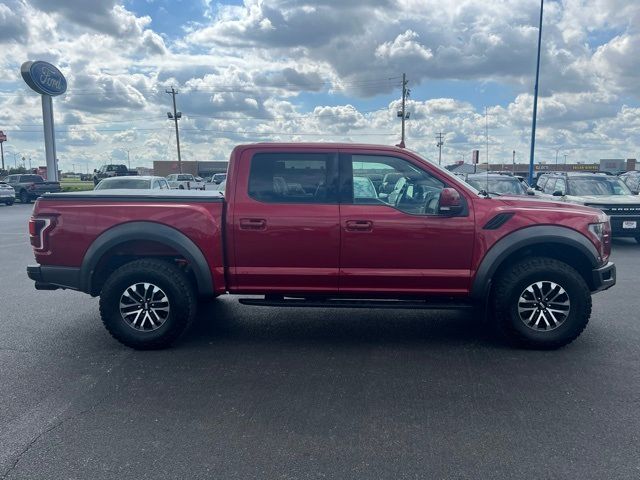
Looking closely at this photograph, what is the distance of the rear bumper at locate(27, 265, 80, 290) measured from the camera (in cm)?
486

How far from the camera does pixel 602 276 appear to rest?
4.81m

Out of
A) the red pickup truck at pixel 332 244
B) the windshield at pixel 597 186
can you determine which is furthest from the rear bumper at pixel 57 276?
the windshield at pixel 597 186

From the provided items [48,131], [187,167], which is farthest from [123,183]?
[187,167]

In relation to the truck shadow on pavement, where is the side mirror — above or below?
above

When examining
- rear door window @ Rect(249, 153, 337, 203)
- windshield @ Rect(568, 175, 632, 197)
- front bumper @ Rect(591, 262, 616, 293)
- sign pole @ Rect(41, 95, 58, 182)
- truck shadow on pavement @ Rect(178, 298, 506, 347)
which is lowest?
truck shadow on pavement @ Rect(178, 298, 506, 347)

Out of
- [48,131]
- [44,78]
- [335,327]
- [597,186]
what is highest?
[44,78]

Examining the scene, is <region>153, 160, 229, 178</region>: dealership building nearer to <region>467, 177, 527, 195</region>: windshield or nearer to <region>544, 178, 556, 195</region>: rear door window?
<region>544, 178, 556, 195</region>: rear door window

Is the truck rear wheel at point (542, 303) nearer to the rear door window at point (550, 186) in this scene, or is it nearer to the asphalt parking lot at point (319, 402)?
the asphalt parking lot at point (319, 402)

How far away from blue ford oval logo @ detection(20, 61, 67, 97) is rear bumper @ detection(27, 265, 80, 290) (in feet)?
104

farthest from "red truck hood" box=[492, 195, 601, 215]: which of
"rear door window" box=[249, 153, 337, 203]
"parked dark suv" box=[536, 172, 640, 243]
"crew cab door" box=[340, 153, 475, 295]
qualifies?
"parked dark suv" box=[536, 172, 640, 243]

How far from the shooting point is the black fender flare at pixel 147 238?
474 cm

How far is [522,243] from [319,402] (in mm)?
2402

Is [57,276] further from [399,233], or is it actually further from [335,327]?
[399,233]

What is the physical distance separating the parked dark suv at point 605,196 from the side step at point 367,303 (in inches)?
276
